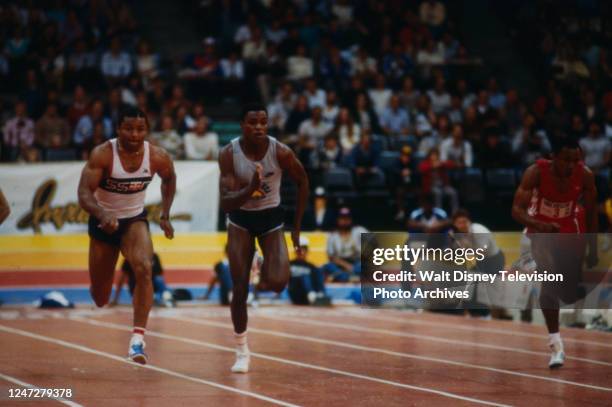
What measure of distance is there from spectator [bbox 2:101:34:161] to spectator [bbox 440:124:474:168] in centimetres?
703

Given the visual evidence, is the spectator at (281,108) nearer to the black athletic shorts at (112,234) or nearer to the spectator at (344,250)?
the spectator at (344,250)

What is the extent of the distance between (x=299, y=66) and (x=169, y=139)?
4127 mm

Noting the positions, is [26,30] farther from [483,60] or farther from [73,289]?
[483,60]

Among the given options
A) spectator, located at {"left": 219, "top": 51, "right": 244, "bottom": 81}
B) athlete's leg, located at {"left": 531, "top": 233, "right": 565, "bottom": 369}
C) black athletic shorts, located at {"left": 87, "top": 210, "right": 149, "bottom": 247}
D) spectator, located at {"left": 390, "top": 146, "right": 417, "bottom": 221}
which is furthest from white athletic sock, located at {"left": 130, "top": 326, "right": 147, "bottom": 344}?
spectator, located at {"left": 219, "top": 51, "right": 244, "bottom": 81}

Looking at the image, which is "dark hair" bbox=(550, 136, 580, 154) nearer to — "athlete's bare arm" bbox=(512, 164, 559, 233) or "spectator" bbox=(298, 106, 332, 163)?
"athlete's bare arm" bbox=(512, 164, 559, 233)

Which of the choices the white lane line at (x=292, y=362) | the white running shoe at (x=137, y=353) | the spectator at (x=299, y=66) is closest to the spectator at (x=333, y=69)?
the spectator at (x=299, y=66)

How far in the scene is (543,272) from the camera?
461 inches

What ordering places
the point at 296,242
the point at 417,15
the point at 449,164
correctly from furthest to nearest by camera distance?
the point at 417,15 → the point at 449,164 → the point at 296,242

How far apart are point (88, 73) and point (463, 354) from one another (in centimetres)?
1249

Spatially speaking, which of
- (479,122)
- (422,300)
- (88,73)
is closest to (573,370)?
(422,300)

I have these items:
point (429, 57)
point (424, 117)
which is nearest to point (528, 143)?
point (424, 117)

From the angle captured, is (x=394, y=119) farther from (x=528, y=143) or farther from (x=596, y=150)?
(x=596, y=150)

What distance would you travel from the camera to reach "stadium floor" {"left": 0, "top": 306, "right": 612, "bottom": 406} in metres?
9.25

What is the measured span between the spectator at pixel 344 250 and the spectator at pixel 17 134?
5.23m
